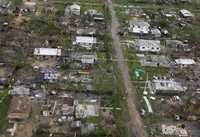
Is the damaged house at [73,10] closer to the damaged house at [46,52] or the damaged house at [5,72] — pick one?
the damaged house at [46,52]

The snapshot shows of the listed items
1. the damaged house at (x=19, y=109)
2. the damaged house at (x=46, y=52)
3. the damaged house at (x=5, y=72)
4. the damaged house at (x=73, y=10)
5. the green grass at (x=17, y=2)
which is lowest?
the damaged house at (x=19, y=109)

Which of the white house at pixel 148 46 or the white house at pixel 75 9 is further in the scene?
the white house at pixel 75 9

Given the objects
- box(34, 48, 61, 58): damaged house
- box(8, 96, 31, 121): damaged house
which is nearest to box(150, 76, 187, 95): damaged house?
box(34, 48, 61, 58): damaged house

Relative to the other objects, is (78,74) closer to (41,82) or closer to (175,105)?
(41,82)

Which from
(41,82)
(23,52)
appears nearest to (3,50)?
(23,52)

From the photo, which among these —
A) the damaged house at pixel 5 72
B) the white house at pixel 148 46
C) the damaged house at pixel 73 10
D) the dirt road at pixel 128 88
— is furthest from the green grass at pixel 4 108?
the damaged house at pixel 73 10
